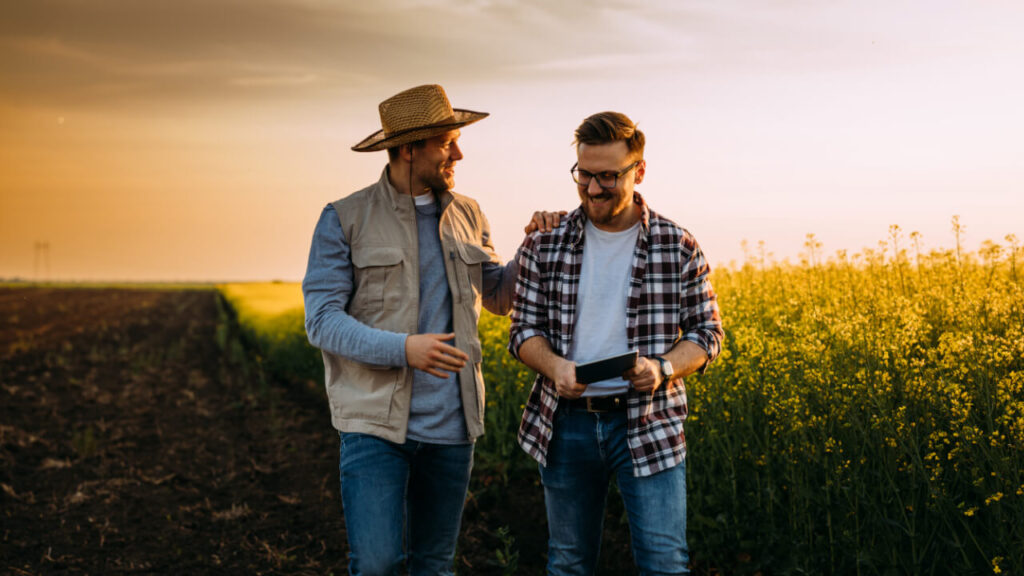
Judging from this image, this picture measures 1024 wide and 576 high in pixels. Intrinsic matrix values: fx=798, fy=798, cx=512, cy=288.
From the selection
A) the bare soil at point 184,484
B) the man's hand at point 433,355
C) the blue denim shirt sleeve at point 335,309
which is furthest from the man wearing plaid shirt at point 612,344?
the bare soil at point 184,484

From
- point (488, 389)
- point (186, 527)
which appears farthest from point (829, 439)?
point (186, 527)

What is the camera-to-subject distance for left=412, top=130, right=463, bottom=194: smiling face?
3.37 meters

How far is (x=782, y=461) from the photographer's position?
477 cm

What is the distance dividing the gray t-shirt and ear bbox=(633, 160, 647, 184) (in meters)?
0.88

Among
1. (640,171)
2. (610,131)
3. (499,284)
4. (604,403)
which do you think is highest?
(610,131)

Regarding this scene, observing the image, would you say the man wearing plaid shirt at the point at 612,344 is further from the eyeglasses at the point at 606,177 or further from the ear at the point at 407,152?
the ear at the point at 407,152

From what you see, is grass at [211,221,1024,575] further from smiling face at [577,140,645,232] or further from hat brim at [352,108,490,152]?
hat brim at [352,108,490,152]

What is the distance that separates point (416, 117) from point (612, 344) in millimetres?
1242

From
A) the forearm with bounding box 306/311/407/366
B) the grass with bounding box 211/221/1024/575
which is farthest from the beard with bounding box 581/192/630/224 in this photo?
the grass with bounding box 211/221/1024/575

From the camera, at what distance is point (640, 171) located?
10.4 feet

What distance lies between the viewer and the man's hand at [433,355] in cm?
292

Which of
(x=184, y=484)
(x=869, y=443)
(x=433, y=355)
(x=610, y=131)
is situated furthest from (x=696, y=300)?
(x=184, y=484)

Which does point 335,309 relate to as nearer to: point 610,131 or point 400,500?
point 400,500

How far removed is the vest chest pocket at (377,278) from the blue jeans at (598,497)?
0.84 m
